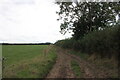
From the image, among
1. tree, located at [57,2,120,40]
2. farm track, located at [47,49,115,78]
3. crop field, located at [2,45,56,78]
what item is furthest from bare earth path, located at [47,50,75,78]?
tree, located at [57,2,120,40]

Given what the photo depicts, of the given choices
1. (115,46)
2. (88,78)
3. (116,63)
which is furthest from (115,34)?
(88,78)

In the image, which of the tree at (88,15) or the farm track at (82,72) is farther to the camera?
the tree at (88,15)

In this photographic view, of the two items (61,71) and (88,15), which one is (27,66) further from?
(88,15)

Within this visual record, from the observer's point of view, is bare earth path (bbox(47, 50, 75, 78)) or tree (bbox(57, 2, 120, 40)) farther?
tree (bbox(57, 2, 120, 40))

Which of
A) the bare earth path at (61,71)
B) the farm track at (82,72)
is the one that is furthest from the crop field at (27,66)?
the farm track at (82,72)

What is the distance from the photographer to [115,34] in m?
23.4

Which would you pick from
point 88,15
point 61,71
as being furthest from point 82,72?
point 88,15

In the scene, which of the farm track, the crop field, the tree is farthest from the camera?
the tree

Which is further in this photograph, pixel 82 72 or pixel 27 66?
pixel 27 66

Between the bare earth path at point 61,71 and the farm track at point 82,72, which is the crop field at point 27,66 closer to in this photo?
the bare earth path at point 61,71

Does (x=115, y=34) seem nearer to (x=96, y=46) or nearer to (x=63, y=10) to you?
(x=96, y=46)

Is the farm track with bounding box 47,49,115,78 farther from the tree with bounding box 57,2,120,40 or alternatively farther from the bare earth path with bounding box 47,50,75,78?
the tree with bounding box 57,2,120,40

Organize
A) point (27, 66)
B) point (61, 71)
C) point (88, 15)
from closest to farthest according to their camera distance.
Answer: point (61, 71)
point (27, 66)
point (88, 15)

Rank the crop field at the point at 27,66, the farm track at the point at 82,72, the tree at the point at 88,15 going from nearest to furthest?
the crop field at the point at 27,66 < the farm track at the point at 82,72 < the tree at the point at 88,15
